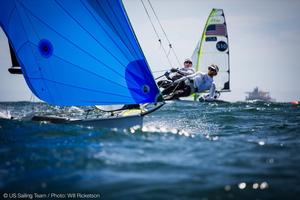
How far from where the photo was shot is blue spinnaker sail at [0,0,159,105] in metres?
8.69

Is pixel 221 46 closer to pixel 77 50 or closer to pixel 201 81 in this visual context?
pixel 201 81

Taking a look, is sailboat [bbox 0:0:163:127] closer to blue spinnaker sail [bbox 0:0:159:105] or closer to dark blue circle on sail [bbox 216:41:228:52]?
blue spinnaker sail [bbox 0:0:159:105]

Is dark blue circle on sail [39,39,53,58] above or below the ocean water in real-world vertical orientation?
above

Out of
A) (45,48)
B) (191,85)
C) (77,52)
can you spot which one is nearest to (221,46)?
(191,85)

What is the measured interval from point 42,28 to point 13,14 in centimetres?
85

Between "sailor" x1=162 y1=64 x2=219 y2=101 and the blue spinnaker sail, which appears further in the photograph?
"sailor" x1=162 y1=64 x2=219 y2=101

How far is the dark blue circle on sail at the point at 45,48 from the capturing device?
882 centimetres

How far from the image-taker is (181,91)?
11.0 m

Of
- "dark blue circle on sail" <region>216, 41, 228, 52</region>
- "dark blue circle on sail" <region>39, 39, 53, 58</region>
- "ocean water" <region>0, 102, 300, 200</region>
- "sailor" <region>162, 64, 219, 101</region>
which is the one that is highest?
"dark blue circle on sail" <region>216, 41, 228, 52</region>

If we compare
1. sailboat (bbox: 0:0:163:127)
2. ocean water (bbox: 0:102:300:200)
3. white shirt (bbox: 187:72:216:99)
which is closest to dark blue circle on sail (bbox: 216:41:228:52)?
white shirt (bbox: 187:72:216:99)

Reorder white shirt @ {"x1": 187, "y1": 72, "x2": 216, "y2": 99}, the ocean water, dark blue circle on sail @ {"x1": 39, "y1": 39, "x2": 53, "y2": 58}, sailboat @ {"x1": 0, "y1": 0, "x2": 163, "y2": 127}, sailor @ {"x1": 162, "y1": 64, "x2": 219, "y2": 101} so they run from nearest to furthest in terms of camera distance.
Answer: the ocean water, sailboat @ {"x1": 0, "y1": 0, "x2": 163, "y2": 127}, dark blue circle on sail @ {"x1": 39, "y1": 39, "x2": 53, "y2": 58}, sailor @ {"x1": 162, "y1": 64, "x2": 219, "y2": 101}, white shirt @ {"x1": 187, "y1": 72, "x2": 216, "y2": 99}

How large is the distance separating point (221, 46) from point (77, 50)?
20.1 metres

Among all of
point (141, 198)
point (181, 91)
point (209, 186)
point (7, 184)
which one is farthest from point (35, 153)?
point (181, 91)

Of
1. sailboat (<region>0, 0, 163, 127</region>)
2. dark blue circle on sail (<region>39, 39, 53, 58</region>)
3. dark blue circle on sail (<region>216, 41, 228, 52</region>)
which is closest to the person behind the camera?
sailboat (<region>0, 0, 163, 127</region>)
